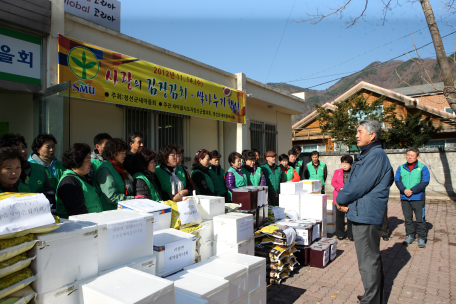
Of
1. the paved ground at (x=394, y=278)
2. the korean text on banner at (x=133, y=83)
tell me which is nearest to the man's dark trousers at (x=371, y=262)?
the paved ground at (x=394, y=278)

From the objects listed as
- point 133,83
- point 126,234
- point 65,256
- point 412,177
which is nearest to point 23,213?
point 65,256

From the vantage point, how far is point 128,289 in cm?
163

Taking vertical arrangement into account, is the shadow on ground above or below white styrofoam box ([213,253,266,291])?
below

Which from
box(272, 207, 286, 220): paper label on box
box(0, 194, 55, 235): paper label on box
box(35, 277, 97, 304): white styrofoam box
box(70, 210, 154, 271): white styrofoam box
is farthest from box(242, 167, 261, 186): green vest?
box(0, 194, 55, 235): paper label on box

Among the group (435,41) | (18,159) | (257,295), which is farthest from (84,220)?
(435,41)

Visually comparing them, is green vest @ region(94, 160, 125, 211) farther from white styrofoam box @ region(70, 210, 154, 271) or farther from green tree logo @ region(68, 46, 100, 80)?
green tree logo @ region(68, 46, 100, 80)

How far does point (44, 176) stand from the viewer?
9.92 feet

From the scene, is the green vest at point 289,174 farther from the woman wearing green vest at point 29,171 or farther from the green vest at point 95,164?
the woman wearing green vest at point 29,171

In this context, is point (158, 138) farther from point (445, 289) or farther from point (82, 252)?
point (445, 289)

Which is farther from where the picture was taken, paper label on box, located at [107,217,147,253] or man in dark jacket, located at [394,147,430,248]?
man in dark jacket, located at [394,147,430,248]

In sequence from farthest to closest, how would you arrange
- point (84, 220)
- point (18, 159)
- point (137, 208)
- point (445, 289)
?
point (445, 289)
point (137, 208)
point (18, 159)
point (84, 220)

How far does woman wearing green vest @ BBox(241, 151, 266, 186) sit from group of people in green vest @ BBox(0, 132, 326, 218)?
0.60 m

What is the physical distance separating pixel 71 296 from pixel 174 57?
607 cm

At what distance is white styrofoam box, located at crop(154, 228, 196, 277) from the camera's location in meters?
2.27
